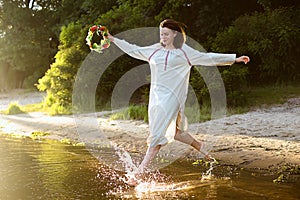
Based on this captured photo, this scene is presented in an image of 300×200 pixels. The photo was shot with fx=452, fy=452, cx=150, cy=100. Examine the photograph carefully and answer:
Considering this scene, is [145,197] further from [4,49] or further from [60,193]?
[4,49]

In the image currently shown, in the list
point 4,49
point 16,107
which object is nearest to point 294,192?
point 16,107

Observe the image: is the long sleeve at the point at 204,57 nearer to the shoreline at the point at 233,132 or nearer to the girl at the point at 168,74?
the girl at the point at 168,74

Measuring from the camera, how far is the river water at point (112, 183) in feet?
14.9

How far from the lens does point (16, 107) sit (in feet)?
44.0

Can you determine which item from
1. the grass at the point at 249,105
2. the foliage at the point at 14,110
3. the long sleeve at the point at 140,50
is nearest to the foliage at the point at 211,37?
the grass at the point at 249,105

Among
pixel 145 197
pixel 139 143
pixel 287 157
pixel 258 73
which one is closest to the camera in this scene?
pixel 145 197

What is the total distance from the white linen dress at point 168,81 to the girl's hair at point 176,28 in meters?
0.07

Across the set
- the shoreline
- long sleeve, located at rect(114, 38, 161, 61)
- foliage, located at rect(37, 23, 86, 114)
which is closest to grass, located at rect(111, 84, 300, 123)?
the shoreline

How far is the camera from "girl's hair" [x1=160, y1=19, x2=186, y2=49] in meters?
4.84

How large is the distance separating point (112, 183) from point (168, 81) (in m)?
1.32

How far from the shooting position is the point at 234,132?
311 inches

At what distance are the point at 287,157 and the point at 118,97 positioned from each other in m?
7.67

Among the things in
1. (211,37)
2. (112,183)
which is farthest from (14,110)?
(112,183)

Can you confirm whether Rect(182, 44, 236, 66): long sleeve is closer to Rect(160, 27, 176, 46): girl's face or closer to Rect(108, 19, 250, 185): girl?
Rect(108, 19, 250, 185): girl
